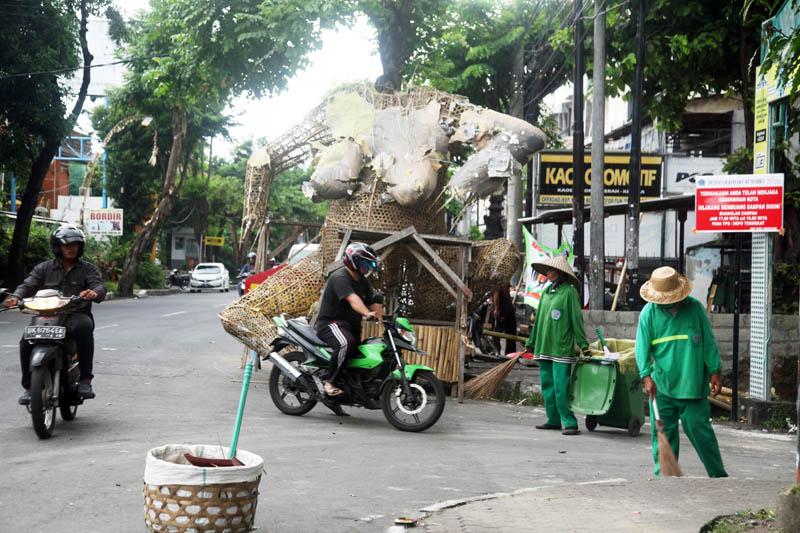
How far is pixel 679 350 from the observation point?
25.1 ft

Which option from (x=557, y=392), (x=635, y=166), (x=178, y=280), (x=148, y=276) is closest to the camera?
(x=557, y=392)

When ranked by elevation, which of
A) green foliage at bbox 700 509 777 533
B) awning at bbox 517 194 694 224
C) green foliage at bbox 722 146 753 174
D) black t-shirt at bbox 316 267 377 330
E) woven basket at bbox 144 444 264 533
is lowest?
green foliage at bbox 700 509 777 533

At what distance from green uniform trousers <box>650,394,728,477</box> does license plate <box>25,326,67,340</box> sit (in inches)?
186

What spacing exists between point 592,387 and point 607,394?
19cm

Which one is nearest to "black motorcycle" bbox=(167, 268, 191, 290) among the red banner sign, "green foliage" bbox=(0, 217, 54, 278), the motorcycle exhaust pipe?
"green foliage" bbox=(0, 217, 54, 278)

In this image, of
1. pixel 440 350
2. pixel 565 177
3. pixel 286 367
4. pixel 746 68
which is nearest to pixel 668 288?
pixel 286 367

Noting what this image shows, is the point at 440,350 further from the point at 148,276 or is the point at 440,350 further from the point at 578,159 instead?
the point at 148,276

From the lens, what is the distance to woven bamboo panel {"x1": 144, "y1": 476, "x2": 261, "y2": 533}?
16.7 ft

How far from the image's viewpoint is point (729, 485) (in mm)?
7000

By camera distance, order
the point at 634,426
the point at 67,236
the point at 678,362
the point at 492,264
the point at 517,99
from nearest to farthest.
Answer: the point at 678,362 < the point at 67,236 < the point at 634,426 < the point at 492,264 < the point at 517,99

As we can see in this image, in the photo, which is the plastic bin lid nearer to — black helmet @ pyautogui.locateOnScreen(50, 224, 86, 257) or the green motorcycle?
the green motorcycle

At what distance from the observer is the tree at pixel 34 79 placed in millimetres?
28247

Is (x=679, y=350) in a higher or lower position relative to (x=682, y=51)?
lower

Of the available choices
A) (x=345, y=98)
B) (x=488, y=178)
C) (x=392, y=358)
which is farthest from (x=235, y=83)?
(x=392, y=358)
